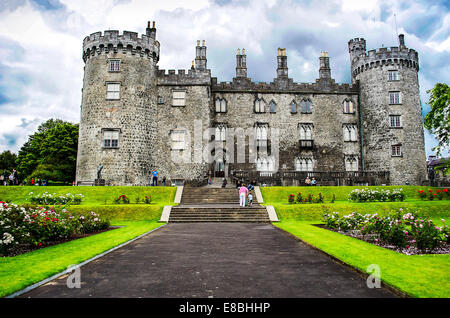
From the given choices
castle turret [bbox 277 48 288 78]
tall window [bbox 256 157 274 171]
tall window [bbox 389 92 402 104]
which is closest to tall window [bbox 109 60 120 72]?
tall window [bbox 256 157 274 171]

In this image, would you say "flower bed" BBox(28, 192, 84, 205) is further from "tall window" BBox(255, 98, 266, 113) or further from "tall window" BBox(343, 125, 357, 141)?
"tall window" BBox(343, 125, 357, 141)

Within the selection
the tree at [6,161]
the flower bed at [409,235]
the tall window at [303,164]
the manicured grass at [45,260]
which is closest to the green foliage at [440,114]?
the tall window at [303,164]

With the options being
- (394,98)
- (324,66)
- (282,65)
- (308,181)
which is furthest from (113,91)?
(394,98)

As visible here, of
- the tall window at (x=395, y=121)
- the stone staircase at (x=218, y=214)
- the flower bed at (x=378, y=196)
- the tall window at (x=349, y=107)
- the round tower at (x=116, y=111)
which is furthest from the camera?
the tall window at (x=349, y=107)

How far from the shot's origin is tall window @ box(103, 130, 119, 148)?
1261 inches

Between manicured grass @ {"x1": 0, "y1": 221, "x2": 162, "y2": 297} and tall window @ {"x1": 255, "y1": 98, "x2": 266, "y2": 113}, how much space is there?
2937 cm

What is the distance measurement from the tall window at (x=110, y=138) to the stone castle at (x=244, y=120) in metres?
0.11

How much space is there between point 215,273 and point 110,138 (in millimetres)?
28313

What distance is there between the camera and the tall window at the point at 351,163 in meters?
38.2

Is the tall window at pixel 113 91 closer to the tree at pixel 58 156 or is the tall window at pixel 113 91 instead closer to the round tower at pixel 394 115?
the tree at pixel 58 156

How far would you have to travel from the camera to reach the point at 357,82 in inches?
1542

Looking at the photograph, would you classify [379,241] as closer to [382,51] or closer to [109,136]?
[109,136]
